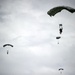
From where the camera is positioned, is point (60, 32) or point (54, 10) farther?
point (60, 32)

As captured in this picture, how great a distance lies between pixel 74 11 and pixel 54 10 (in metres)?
4.34

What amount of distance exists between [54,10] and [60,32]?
9.33 metres

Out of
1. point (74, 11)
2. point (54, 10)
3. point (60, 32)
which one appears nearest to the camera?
point (74, 11)

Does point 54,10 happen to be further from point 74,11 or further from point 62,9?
point 74,11

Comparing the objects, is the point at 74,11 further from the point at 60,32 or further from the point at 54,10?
the point at 60,32

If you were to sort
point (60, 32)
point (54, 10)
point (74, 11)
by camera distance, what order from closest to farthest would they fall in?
1. point (74, 11)
2. point (54, 10)
3. point (60, 32)

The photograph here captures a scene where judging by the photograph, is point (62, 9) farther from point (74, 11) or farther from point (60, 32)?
point (60, 32)

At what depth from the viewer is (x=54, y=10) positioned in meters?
46.2

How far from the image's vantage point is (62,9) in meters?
45.5

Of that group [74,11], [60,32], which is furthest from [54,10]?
[60,32]

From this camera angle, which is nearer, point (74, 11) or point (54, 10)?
point (74, 11)

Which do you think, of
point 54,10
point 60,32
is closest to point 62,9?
point 54,10

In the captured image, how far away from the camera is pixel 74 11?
43.1 metres
